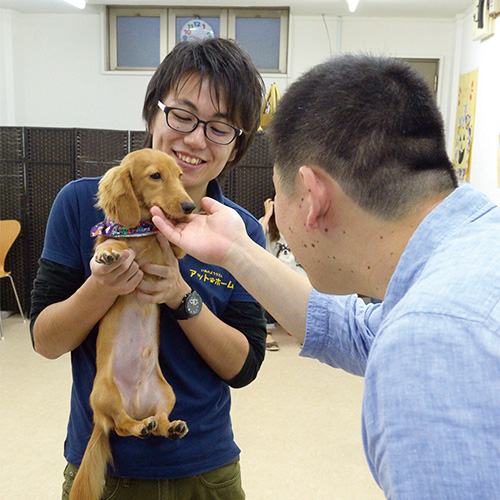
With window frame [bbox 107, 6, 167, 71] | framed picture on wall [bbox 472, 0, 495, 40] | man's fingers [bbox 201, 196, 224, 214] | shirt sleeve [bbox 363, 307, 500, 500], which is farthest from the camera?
window frame [bbox 107, 6, 167, 71]

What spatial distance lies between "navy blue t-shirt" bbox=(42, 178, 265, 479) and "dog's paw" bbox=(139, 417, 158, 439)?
0.04 meters

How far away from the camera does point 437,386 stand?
21.8 inches

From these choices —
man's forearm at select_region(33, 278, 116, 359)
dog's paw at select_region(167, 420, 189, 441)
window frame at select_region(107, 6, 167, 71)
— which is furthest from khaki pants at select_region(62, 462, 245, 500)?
window frame at select_region(107, 6, 167, 71)

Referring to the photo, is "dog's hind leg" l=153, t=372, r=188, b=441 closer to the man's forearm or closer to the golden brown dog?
the golden brown dog

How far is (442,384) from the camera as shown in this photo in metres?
0.55

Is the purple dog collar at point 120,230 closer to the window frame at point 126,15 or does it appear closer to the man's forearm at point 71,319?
the man's forearm at point 71,319

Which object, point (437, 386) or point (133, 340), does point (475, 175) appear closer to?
point (133, 340)

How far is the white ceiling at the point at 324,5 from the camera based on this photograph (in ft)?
22.1

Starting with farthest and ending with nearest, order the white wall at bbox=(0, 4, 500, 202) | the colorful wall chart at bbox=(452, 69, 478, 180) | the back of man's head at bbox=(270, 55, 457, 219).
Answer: the white wall at bbox=(0, 4, 500, 202) → the colorful wall chart at bbox=(452, 69, 478, 180) → the back of man's head at bbox=(270, 55, 457, 219)

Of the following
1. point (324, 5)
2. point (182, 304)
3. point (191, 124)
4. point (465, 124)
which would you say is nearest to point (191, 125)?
point (191, 124)

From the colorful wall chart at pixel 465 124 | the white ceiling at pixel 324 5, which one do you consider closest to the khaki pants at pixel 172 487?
the colorful wall chart at pixel 465 124

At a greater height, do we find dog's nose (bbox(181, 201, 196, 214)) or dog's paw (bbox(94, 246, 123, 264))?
dog's nose (bbox(181, 201, 196, 214))

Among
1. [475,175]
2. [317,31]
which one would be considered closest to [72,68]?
[317,31]

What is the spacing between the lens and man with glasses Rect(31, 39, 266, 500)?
1.25 m
